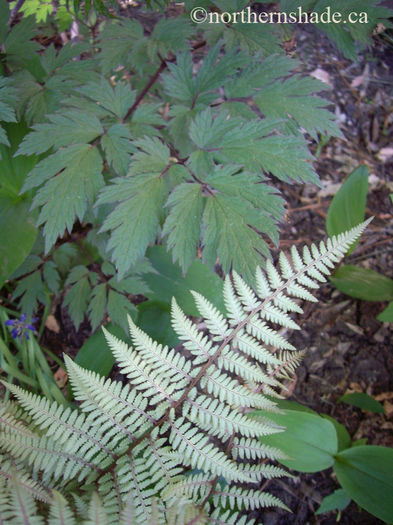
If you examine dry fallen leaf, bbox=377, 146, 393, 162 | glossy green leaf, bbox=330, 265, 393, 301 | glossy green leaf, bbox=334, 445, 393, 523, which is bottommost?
glossy green leaf, bbox=334, 445, 393, 523

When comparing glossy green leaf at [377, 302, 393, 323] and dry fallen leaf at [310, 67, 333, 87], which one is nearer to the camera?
glossy green leaf at [377, 302, 393, 323]

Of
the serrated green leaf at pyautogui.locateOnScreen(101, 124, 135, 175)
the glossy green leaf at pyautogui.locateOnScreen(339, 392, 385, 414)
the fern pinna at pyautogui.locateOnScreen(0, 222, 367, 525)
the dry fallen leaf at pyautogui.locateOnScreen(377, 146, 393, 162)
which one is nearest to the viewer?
the fern pinna at pyautogui.locateOnScreen(0, 222, 367, 525)

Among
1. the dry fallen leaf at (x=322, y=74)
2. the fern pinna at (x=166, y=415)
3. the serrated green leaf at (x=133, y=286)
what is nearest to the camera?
the fern pinna at (x=166, y=415)

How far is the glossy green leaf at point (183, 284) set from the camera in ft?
5.76

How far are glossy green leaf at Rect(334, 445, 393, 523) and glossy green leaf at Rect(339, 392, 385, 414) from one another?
15.6 inches

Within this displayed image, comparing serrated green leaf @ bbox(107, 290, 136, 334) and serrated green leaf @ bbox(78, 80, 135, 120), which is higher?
serrated green leaf @ bbox(78, 80, 135, 120)

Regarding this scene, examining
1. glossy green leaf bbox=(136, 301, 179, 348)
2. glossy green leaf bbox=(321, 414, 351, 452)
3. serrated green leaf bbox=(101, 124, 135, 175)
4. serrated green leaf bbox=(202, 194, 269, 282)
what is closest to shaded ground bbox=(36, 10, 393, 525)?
glossy green leaf bbox=(321, 414, 351, 452)

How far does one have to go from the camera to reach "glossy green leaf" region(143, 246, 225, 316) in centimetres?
176

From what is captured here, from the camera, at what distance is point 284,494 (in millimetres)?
1714

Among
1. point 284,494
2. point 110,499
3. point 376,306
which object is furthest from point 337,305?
point 110,499

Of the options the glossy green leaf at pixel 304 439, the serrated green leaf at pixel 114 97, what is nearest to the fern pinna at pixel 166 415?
the glossy green leaf at pixel 304 439

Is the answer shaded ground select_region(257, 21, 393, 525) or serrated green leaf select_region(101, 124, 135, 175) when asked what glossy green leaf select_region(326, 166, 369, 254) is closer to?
shaded ground select_region(257, 21, 393, 525)

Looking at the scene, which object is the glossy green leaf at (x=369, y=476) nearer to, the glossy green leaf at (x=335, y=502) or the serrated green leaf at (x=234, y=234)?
the glossy green leaf at (x=335, y=502)

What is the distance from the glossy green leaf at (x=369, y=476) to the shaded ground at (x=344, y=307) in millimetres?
370
